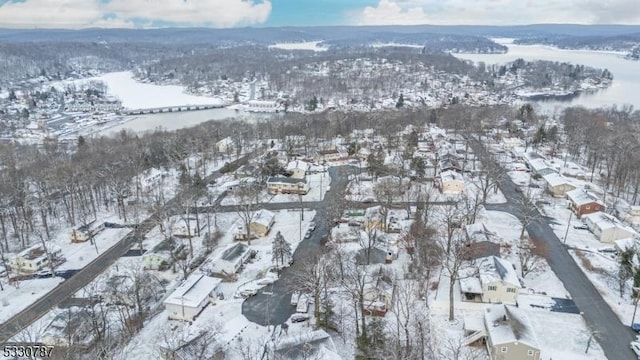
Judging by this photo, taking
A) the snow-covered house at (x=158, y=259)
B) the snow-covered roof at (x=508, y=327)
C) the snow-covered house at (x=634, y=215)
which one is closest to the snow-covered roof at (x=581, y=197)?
the snow-covered house at (x=634, y=215)

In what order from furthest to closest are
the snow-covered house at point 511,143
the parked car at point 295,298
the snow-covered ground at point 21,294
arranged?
the snow-covered house at point 511,143 < the snow-covered ground at point 21,294 < the parked car at point 295,298

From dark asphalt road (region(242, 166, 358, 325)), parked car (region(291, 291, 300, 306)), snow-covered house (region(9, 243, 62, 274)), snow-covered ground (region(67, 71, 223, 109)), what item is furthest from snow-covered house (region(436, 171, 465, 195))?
snow-covered ground (region(67, 71, 223, 109))

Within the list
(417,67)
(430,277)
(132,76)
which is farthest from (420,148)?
(132,76)

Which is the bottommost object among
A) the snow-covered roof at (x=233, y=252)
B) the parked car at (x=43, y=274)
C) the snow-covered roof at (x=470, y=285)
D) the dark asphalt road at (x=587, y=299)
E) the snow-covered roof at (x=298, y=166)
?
the parked car at (x=43, y=274)

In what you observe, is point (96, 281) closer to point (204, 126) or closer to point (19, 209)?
point (19, 209)

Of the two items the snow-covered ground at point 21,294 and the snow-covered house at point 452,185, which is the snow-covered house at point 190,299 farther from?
the snow-covered house at point 452,185
